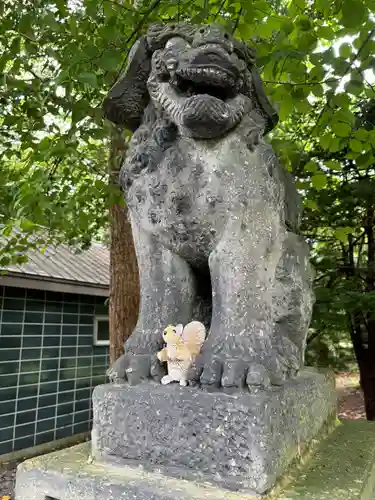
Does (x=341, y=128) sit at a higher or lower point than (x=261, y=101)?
higher

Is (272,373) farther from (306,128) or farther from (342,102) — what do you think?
(306,128)

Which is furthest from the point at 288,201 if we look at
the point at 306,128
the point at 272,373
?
the point at 306,128

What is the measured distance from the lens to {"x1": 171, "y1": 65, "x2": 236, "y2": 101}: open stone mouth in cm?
157

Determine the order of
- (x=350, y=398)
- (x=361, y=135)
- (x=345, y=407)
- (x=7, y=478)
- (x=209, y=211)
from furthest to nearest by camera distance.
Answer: (x=350, y=398) → (x=345, y=407) → (x=7, y=478) → (x=361, y=135) → (x=209, y=211)

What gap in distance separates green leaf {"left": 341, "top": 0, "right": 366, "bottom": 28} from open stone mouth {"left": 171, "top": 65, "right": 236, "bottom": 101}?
944 millimetres

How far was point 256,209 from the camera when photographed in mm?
1647

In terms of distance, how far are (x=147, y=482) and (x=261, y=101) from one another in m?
1.45

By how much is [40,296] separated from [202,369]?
6431 millimetres

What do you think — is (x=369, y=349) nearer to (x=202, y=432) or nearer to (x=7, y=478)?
(x=202, y=432)

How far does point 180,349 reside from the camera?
4.84 ft

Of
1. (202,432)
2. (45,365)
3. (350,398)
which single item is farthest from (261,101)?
(350,398)

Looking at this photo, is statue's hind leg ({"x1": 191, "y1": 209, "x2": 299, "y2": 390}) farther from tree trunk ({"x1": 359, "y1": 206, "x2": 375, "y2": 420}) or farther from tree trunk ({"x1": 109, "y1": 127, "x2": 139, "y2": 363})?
tree trunk ({"x1": 359, "y1": 206, "x2": 375, "y2": 420})

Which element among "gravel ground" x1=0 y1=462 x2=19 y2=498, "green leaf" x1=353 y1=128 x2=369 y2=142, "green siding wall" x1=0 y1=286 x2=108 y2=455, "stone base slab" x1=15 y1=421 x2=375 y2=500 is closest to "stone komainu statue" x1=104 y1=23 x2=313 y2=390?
"stone base slab" x1=15 y1=421 x2=375 y2=500

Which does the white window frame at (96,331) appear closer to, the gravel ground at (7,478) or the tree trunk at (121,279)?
the gravel ground at (7,478)
